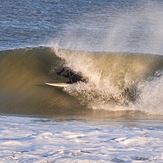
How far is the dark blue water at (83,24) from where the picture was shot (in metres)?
18.8

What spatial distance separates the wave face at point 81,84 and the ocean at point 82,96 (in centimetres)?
2

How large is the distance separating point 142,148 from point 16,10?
72.4 ft

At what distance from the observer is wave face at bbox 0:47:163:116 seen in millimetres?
10820

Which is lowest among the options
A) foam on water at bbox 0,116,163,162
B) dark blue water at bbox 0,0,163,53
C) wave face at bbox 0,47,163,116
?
foam on water at bbox 0,116,163,162

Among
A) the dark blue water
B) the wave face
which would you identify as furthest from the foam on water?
the dark blue water

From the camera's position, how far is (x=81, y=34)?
21172mm

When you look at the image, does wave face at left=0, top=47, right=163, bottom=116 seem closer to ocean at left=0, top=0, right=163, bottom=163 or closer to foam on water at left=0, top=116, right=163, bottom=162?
ocean at left=0, top=0, right=163, bottom=163

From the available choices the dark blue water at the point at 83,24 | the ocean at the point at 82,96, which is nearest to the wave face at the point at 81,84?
the ocean at the point at 82,96

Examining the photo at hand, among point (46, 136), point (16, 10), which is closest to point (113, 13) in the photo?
point (16, 10)

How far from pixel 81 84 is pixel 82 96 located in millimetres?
356

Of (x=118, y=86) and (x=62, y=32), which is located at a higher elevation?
(x=62, y=32)

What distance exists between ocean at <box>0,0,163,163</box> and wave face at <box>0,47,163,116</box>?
0.06 feet

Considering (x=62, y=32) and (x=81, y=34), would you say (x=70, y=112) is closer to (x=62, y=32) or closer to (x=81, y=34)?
(x=81, y=34)

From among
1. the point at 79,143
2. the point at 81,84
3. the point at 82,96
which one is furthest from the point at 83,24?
the point at 79,143
